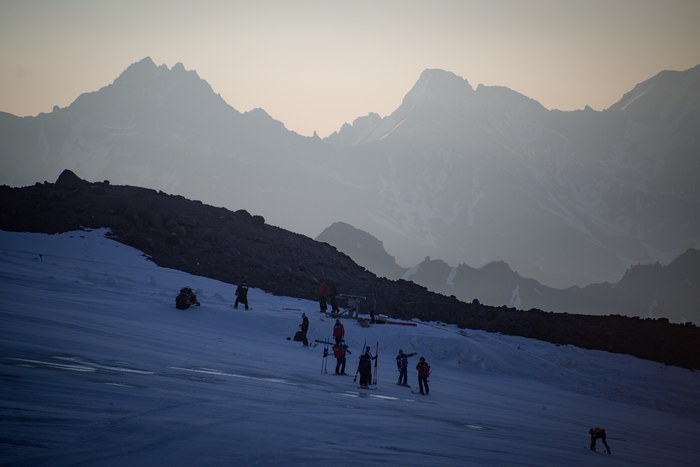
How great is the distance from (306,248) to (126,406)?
145 ft

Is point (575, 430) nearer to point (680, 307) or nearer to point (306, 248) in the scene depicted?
point (306, 248)

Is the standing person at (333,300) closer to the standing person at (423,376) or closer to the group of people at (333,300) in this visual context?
the group of people at (333,300)

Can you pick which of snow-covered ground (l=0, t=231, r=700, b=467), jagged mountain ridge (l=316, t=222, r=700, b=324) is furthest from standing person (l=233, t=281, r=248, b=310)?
jagged mountain ridge (l=316, t=222, r=700, b=324)

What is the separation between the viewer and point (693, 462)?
1991 cm

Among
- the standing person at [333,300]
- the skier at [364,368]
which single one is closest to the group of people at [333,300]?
the standing person at [333,300]

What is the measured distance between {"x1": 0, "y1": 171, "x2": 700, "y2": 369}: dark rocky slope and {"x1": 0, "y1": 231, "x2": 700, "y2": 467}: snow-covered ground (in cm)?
260

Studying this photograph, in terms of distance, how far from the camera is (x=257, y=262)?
48750 millimetres

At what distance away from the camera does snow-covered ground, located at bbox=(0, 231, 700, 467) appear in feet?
36.8

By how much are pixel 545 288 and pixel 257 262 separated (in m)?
109

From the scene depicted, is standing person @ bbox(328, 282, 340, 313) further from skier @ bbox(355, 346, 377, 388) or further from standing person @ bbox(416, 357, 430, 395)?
skier @ bbox(355, 346, 377, 388)

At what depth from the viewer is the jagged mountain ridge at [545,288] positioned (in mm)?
137250

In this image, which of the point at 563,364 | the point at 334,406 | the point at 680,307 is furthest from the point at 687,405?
the point at 680,307

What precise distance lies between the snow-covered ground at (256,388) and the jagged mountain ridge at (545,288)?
9710cm

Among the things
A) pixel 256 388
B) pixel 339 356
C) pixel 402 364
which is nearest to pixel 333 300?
pixel 402 364
